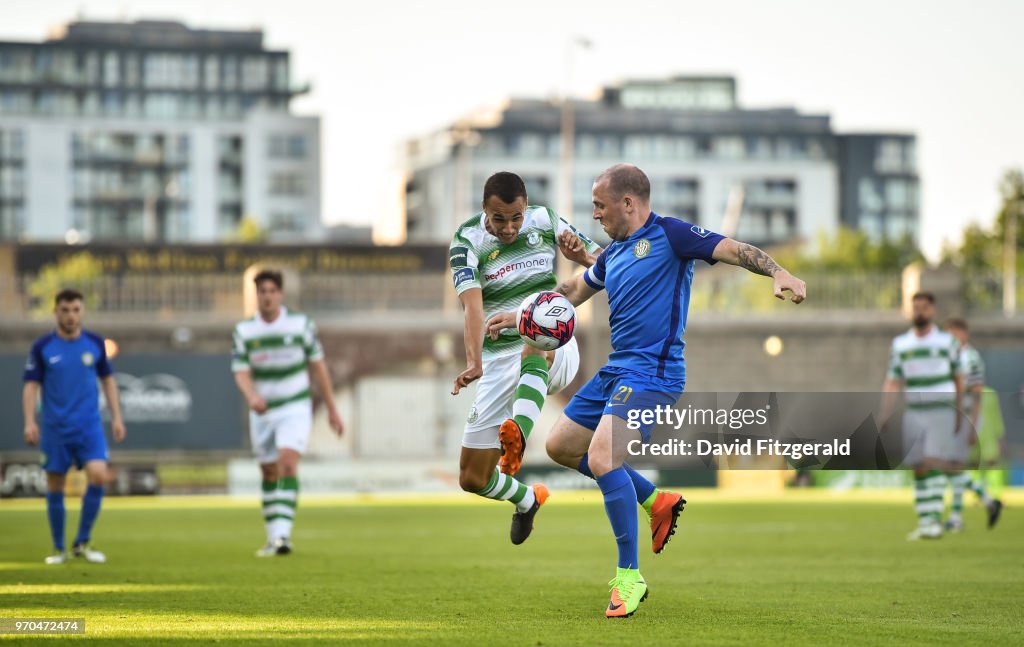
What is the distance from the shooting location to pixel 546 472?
30.3m

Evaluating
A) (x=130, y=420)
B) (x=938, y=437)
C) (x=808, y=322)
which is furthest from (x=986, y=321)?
(x=938, y=437)

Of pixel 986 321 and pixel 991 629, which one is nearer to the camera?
pixel 991 629


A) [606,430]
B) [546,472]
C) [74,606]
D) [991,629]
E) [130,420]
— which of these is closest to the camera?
[991,629]

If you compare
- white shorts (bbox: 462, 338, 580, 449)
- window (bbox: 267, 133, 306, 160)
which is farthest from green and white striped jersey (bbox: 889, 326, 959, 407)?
window (bbox: 267, 133, 306, 160)

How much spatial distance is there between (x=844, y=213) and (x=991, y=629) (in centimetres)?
13425

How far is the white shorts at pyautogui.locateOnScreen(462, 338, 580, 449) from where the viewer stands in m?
10.6

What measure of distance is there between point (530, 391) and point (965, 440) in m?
5.91

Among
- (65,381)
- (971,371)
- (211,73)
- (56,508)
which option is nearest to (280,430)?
(65,381)

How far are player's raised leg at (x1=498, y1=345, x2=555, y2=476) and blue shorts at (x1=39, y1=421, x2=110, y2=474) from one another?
517cm

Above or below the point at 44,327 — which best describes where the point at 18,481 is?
below

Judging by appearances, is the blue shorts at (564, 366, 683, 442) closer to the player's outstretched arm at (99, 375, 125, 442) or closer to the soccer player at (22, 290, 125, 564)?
the soccer player at (22, 290, 125, 564)

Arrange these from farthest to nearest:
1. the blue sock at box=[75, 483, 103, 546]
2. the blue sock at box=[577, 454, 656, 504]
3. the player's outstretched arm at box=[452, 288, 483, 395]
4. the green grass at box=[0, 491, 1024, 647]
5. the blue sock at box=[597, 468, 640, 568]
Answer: the blue sock at box=[75, 483, 103, 546] → the player's outstretched arm at box=[452, 288, 483, 395] → the blue sock at box=[577, 454, 656, 504] → the blue sock at box=[597, 468, 640, 568] → the green grass at box=[0, 491, 1024, 647]

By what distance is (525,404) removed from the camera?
10031 mm

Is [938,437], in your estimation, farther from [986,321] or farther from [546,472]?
[986,321]
